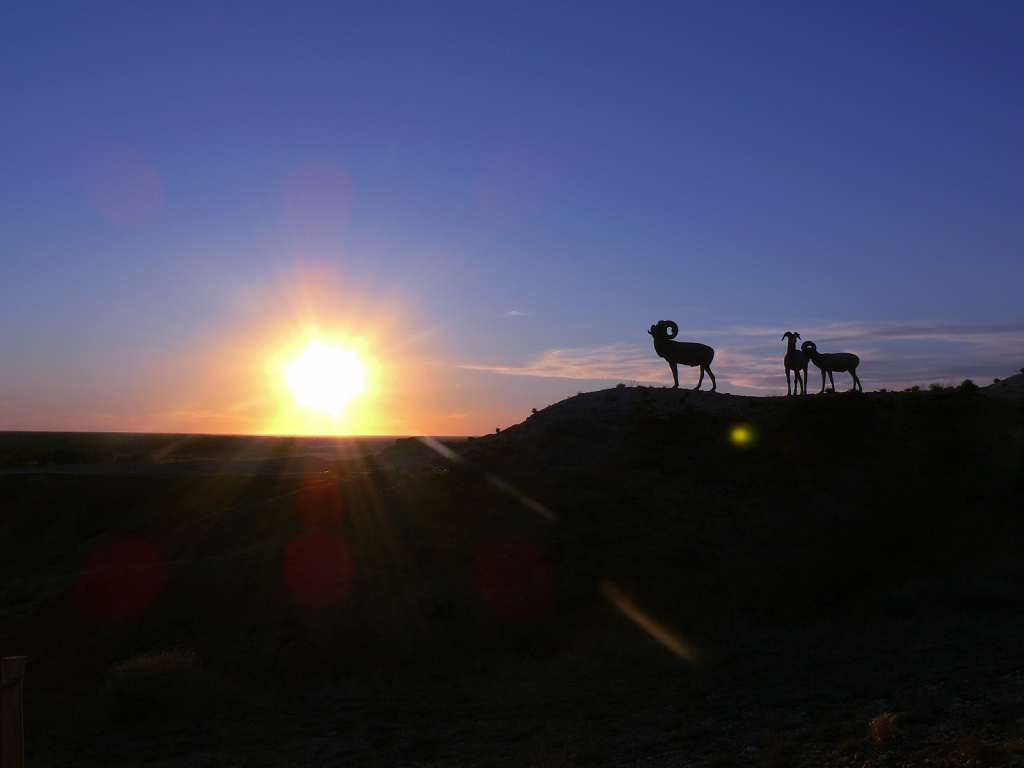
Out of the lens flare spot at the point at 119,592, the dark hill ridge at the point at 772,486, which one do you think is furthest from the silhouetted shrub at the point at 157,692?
the dark hill ridge at the point at 772,486

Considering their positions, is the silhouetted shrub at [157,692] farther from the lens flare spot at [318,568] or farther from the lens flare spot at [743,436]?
the lens flare spot at [743,436]

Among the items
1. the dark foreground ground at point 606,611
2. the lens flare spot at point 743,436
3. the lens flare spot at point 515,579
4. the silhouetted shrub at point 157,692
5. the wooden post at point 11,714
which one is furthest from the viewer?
the lens flare spot at point 743,436

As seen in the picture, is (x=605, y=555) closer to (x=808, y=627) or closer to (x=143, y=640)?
(x=808, y=627)

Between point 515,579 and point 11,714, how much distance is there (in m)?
13.1

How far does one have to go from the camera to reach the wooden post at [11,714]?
6.38 m

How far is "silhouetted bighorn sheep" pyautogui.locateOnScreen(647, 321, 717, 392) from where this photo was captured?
26.5 m

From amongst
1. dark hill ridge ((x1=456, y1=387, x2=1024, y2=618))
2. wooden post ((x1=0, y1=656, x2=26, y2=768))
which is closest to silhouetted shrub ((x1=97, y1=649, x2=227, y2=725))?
wooden post ((x1=0, y1=656, x2=26, y2=768))

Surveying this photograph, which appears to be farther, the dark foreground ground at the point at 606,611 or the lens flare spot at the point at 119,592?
the lens flare spot at the point at 119,592

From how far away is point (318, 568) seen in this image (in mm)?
20188

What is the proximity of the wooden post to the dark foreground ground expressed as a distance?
5.55 m

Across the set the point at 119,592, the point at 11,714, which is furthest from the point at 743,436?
the point at 11,714

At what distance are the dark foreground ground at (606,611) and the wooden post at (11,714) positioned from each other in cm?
555

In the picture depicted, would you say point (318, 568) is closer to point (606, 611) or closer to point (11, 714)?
point (606, 611)

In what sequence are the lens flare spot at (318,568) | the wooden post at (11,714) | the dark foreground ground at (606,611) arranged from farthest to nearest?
the lens flare spot at (318,568), the dark foreground ground at (606,611), the wooden post at (11,714)
